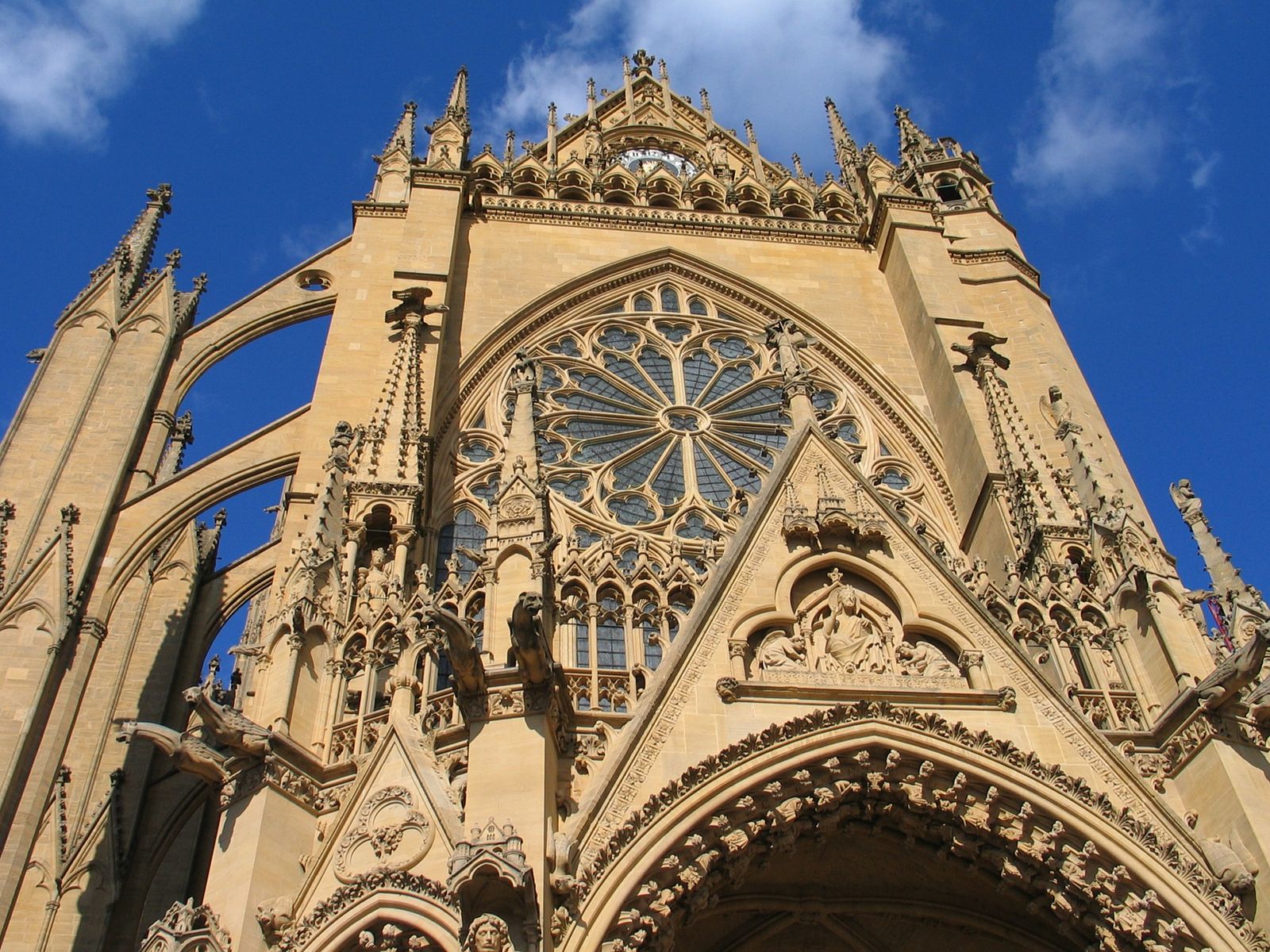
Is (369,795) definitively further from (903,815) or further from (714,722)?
(903,815)

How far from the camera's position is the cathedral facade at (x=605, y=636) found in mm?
8539

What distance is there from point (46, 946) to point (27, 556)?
13.3 ft

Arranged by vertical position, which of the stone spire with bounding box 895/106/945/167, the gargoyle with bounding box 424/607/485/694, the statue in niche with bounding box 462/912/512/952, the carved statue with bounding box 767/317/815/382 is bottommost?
the statue in niche with bounding box 462/912/512/952

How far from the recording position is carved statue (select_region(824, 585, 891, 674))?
1015 cm

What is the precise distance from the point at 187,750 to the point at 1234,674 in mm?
7854

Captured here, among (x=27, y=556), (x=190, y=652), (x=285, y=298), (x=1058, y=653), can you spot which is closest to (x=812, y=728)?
(x=1058, y=653)

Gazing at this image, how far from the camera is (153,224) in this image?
61.2 ft

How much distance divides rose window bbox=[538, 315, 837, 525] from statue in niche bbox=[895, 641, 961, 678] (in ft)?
13.6

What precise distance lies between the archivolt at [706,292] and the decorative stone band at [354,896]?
25.2 feet

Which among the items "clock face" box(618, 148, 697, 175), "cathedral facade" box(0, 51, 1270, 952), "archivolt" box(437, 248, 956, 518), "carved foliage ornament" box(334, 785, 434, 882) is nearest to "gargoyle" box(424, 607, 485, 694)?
"cathedral facade" box(0, 51, 1270, 952)

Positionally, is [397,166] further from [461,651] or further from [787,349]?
[461,651]

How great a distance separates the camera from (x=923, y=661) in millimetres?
10203

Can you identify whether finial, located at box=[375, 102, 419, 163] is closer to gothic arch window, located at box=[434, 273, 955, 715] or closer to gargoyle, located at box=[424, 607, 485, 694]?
gothic arch window, located at box=[434, 273, 955, 715]

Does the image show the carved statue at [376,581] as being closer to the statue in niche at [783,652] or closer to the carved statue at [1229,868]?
the statue in niche at [783,652]
